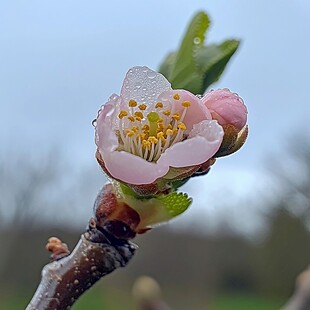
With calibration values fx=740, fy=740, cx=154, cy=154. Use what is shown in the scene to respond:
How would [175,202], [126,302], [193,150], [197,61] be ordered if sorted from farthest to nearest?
[126,302] → [197,61] → [175,202] → [193,150]

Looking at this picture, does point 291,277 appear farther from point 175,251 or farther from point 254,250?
point 175,251

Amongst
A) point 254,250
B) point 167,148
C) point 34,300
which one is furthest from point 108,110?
point 254,250

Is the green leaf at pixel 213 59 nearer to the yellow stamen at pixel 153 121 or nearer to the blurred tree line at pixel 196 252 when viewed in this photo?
the yellow stamen at pixel 153 121

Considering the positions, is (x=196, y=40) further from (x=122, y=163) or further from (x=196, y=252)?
(x=196, y=252)

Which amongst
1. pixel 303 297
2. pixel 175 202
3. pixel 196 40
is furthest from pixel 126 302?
pixel 175 202

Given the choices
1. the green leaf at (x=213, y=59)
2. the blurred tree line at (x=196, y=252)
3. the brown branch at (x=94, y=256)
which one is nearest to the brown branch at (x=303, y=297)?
the green leaf at (x=213, y=59)

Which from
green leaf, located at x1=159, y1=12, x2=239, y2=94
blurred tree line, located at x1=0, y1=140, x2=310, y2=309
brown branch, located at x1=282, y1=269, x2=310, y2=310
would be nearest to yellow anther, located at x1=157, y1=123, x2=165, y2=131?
green leaf, located at x1=159, y1=12, x2=239, y2=94

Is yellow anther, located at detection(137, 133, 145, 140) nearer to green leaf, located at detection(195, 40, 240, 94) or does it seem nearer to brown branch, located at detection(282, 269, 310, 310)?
green leaf, located at detection(195, 40, 240, 94)
